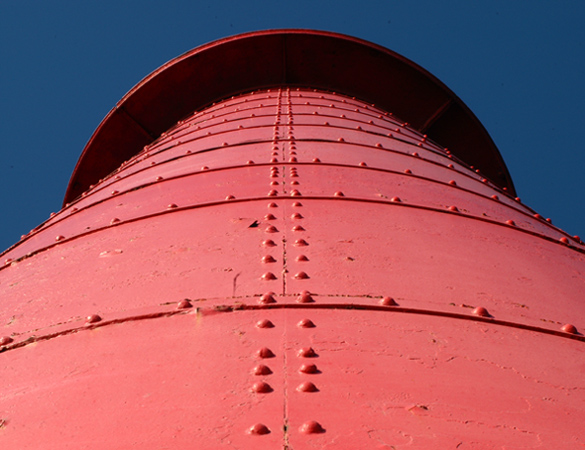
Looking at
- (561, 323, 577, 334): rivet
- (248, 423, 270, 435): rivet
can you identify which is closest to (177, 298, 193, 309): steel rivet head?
(248, 423, 270, 435): rivet

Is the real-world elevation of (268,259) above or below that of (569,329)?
above

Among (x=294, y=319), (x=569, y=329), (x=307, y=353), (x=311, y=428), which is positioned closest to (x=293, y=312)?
(x=294, y=319)

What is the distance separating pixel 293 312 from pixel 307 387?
20.6 inches

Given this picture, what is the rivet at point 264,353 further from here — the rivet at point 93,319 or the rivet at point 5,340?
the rivet at point 5,340

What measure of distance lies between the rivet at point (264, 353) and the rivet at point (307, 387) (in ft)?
0.68

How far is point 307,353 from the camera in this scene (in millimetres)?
2115

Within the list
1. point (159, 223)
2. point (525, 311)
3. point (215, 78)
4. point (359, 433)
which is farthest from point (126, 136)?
point (359, 433)

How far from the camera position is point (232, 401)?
1.89 m

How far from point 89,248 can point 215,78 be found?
24.3ft

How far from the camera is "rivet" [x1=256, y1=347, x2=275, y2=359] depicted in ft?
6.95

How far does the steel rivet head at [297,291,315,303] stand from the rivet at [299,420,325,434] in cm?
81

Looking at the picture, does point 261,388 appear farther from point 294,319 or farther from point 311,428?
point 294,319

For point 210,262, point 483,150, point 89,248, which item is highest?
point 483,150

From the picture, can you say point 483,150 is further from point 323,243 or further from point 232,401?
point 232,401
